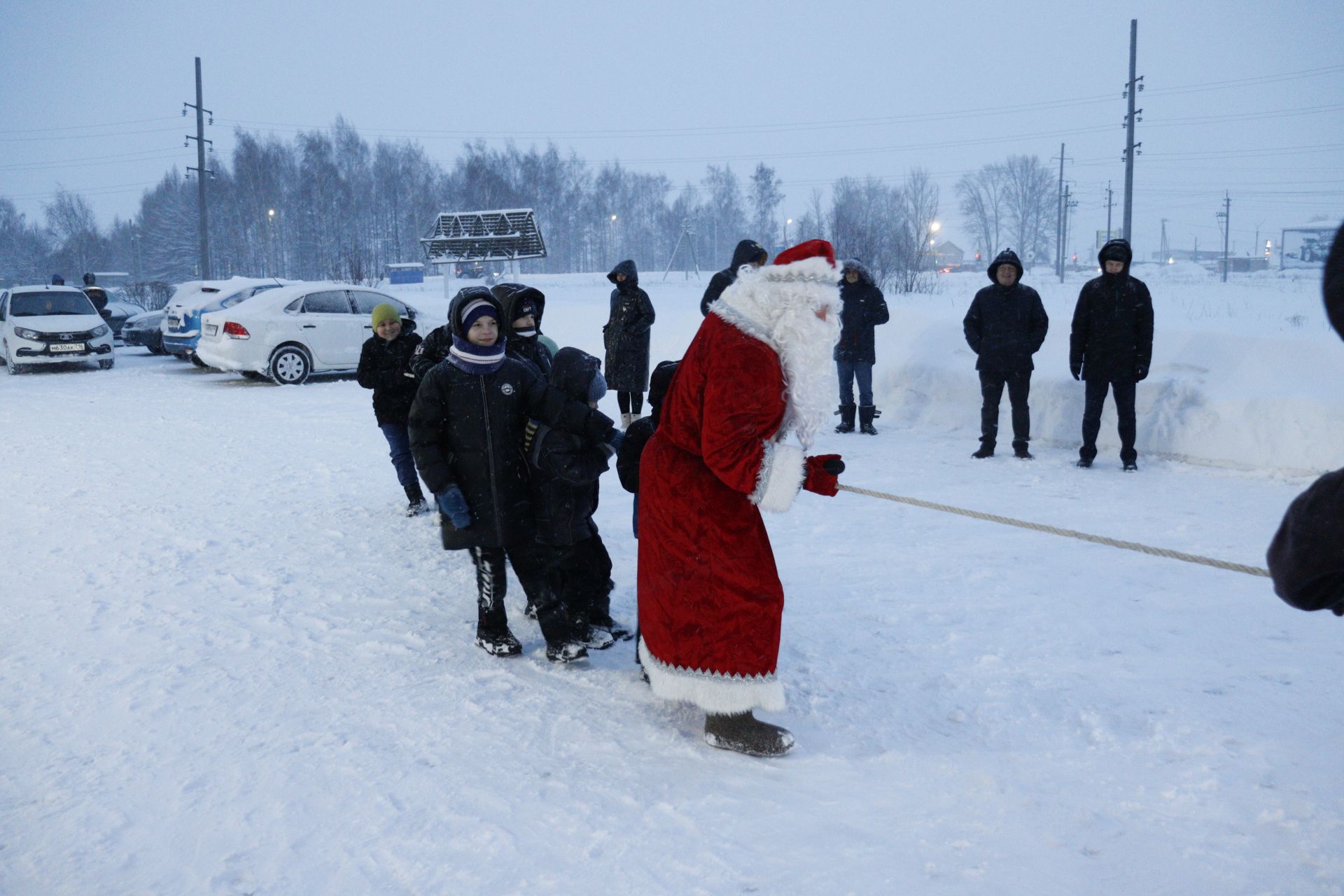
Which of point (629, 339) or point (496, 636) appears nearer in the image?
point (496, 636)

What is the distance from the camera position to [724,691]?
10.3ft

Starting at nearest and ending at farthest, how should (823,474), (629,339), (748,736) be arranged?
(823,474), (748,736), (629,339)

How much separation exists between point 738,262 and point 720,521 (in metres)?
4.68

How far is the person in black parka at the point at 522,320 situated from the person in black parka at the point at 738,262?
1.44m

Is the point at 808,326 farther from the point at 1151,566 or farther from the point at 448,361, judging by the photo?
the point at 1151,566

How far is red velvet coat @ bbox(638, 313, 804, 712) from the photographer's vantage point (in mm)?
2957

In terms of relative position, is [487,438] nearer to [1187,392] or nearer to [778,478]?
[778,478]

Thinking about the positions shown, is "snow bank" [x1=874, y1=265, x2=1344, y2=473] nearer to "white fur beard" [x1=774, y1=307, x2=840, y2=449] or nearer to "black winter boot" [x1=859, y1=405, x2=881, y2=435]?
"black winter boot" [x1=859, y1=405, x2=881, y2=435]

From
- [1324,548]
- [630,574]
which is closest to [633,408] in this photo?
[630,574]

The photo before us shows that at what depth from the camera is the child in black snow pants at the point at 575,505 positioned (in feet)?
12.7

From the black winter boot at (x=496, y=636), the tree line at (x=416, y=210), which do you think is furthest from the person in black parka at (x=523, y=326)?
the tree line at (x=416, y=210)

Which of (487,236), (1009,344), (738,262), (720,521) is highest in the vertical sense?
(487,236)

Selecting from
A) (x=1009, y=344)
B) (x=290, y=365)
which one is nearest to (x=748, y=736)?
(x=1009, y=344)

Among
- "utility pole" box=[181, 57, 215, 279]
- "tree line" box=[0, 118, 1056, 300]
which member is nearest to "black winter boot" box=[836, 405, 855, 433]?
"utility pole" box=[181, 57, 215, 279]
